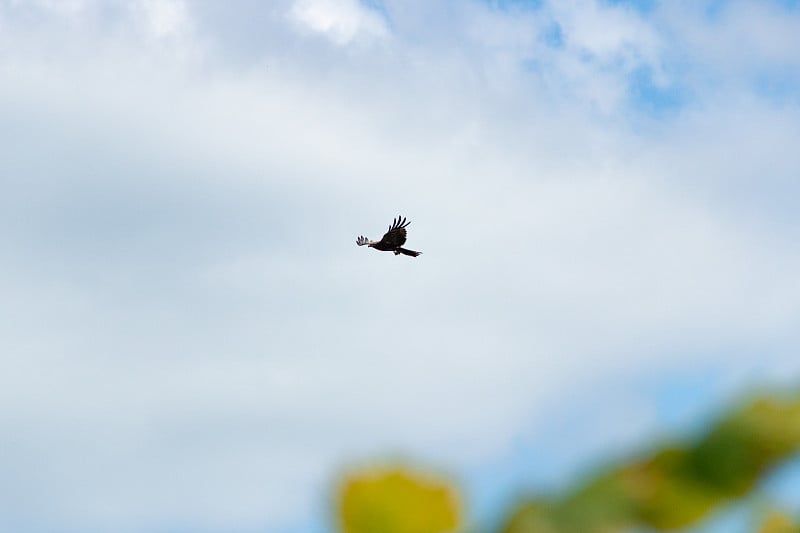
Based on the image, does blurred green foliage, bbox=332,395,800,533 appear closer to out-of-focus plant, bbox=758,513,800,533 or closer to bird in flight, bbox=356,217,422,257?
out-of-focus plant, bbox=758,513,800,533

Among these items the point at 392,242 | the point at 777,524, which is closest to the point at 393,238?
the point at 392,242

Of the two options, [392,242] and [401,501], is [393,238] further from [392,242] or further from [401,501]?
[401,501]

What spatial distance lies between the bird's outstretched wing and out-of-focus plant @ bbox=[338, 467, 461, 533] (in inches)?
1560

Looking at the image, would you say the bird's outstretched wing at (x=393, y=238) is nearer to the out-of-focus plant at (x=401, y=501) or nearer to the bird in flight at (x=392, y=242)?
the bird in flight at (x=392, y=242)

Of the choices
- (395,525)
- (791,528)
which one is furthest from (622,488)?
(791,528)

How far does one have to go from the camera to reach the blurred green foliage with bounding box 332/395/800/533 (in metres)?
2.92

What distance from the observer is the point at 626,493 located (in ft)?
9.82

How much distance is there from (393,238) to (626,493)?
40549mm

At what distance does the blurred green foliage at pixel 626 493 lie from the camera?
2918mm

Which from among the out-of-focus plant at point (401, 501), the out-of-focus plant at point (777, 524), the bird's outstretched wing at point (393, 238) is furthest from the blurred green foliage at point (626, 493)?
the bird's outstretched wing at point (393, 238)

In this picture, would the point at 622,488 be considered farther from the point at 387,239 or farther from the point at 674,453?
the point at 387,239

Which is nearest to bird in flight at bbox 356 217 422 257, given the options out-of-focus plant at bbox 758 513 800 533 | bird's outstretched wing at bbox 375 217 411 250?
bird's outstretched wing at bbox 375 217 411 250

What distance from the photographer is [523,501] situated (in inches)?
121

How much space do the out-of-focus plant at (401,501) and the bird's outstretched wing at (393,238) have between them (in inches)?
1560
